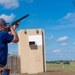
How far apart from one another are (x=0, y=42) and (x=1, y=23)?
1.32 feet

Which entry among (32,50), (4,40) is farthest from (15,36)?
(32,50)

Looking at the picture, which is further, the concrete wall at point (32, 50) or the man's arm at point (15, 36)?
the concrete wall at point (32, 50)

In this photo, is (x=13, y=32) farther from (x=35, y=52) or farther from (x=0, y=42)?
(x=35, y=52)

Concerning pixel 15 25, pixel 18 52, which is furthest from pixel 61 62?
pixel 15 25

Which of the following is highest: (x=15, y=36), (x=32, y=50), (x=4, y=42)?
(x=32, y=50)

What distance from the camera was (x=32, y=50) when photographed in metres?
31.2

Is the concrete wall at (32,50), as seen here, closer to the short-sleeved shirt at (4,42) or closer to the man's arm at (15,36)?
the man's arm at (15,36)

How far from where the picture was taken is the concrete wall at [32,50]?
31.1m

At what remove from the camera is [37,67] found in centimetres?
3127

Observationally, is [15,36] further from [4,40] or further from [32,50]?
[32,50]

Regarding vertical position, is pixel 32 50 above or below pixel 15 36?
above

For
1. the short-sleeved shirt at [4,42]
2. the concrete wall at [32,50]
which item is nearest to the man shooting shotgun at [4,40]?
the short-sleeved shirt at [4,42]

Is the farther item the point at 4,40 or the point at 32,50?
the point at 32,50

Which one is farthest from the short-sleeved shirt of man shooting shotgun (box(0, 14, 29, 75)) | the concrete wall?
the concrete wall
